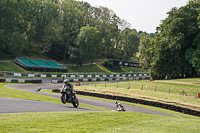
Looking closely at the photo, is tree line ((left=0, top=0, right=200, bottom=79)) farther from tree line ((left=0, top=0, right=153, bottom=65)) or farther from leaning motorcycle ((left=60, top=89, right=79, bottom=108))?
leaning motorcycle ((left=60, top=89, right=79, bottom=108))

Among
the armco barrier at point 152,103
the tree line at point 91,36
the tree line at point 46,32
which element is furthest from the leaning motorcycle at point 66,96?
the tree line at point 46,32

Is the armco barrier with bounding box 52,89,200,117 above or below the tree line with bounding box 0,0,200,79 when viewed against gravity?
below

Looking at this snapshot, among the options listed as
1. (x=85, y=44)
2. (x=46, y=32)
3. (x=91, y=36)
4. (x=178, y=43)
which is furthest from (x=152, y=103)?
(x=46, y=32)

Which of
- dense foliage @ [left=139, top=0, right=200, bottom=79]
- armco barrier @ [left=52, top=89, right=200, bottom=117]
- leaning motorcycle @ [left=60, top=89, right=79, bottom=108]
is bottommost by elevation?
armco barrier @ [left=52, top=89, right=200, bottom=117]

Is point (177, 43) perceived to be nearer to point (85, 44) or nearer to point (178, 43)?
point (178, 43)

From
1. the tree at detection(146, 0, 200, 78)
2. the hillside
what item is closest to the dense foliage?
the tree at detection(146, 0, 200, 78)

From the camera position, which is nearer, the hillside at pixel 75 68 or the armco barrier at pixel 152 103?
the armco barrier at pixel 152 103

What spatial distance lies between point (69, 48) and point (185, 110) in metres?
68.9

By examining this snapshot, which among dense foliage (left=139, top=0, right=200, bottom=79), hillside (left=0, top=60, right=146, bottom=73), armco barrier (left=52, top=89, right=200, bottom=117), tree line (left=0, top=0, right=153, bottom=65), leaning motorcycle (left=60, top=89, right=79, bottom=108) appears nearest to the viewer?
leaning motorcycle (left=60, top=89, right=79, bottom=108)

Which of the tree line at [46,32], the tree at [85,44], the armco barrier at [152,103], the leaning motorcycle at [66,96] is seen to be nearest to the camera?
the leaning motorcycle at [66,96]

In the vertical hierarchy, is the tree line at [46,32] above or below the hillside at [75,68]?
above

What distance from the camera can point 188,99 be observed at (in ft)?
96.2

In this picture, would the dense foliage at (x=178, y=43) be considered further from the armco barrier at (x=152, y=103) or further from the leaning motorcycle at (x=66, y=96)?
the leaning motorcycle at (x=66, y=96)

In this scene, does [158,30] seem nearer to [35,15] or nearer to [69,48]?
[69,48]
